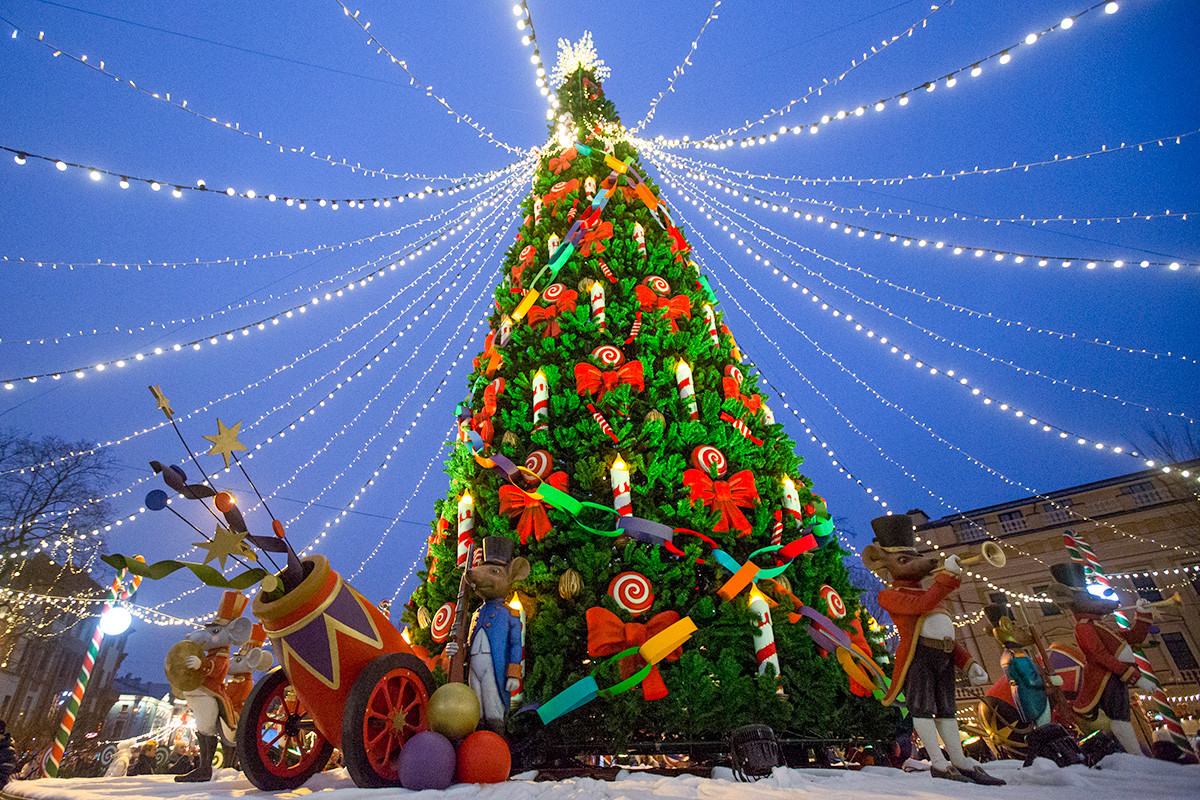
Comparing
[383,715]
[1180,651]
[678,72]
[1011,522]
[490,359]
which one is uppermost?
[678,72]

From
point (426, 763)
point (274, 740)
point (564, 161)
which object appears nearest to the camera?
point (426, 763)

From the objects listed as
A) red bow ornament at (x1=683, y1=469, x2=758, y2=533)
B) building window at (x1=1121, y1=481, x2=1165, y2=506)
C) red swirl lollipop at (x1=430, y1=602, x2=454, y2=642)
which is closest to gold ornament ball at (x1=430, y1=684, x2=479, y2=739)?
red swirl lollipop at (x1=430, y1=602, x2=454, y2=642)

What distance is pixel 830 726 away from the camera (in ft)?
10.8

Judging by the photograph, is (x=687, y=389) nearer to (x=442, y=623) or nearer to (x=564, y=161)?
(x=442, y=623)

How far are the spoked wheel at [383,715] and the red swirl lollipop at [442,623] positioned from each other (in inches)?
33.6

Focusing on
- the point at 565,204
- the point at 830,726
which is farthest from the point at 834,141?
the point at 830,726

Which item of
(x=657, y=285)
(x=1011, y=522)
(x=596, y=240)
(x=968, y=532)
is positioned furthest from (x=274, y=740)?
(x=1011, y=522)

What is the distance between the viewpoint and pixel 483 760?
8.62 feet

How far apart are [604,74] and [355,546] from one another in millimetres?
68621

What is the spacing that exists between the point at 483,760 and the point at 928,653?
2366mm

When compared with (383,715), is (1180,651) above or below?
below

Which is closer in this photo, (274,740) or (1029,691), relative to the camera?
(274,740)

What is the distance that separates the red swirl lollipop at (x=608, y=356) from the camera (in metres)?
4.44

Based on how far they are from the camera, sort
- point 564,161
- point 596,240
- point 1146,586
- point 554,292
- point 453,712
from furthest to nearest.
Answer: point 1146,586, point 564,161, point 596,240, point 554,292, point 453,712
